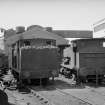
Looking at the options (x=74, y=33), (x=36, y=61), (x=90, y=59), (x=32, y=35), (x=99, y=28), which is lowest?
(x=36, y=61)

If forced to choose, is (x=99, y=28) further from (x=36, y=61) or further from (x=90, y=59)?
(x=36, y=61)

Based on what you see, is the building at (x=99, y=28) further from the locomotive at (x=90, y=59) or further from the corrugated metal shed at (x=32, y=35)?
the locomotive at (x=90, y=59)

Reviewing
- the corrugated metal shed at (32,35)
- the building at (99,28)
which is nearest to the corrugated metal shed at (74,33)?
the building at (99,28)

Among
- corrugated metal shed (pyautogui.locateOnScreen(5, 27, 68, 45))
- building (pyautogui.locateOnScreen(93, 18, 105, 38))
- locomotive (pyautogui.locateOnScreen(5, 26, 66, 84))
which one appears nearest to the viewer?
locomotive (pyautogui.locateOnScreen(5, 26, 66, 84))

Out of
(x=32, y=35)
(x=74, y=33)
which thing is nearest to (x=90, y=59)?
(x=32, y=35)

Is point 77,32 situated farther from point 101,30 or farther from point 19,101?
point 19,101

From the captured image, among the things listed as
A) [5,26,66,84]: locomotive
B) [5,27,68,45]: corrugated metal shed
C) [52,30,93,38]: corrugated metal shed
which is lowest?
[5,26,66,84]: locomotive

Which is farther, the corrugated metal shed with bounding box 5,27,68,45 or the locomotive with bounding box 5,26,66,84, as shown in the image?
the corrugated metal shed with bounding box 5,27,68,45

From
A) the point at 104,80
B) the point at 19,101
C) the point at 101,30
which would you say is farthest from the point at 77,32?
the point at 19,101

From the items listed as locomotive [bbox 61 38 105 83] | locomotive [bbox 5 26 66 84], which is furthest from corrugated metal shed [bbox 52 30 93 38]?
locomotive [bbox 5 26 66 84]

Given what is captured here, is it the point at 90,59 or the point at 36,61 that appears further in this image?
the point at 90,59

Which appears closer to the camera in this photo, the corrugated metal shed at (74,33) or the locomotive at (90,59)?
the locomotive at (90,59)

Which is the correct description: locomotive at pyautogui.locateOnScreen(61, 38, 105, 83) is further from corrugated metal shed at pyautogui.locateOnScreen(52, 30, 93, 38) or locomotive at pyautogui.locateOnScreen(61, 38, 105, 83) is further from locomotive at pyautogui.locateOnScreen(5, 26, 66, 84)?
corrugated metal shed at pyautogui.locateOnScreen(52, 30, 93, 38)

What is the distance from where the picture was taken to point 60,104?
9844 mm
